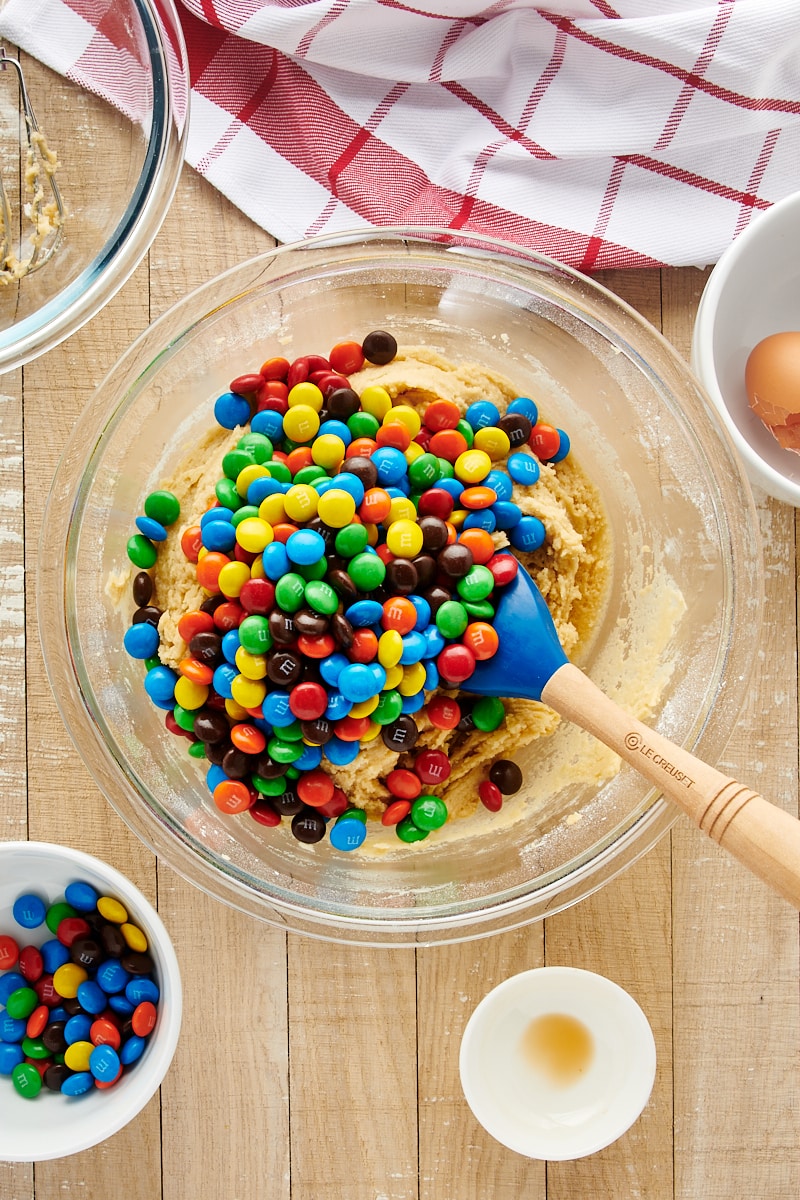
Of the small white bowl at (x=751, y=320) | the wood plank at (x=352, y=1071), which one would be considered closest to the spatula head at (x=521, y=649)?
the small white bowl at (x=751, y=320)

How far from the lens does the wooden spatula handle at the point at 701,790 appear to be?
3.12 feet

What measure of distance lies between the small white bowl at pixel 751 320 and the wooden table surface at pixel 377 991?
0.22ft

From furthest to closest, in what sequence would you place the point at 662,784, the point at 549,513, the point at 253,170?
the point at 253,170 → the point at 549,513 → the point at 662,784

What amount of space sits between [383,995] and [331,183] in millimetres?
1168

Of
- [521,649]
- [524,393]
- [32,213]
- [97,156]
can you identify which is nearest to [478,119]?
[524,393]

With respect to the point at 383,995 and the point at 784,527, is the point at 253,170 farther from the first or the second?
the point at 383,995

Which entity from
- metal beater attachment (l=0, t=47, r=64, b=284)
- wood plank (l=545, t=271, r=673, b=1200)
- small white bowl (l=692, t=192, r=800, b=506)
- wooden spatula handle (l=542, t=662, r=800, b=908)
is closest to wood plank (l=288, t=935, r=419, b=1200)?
wood plank (l=545, t=271, r=673, b=1200)

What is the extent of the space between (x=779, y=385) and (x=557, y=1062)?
3.32ft

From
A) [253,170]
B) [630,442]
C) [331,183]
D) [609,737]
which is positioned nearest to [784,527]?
[630,442]

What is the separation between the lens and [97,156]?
53.0 inches

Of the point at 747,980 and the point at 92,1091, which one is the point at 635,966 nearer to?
the point at 747,980

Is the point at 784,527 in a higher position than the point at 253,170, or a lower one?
lower

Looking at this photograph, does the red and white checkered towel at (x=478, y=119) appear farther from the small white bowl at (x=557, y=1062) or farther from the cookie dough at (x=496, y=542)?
the small white bowl at (x=557, y=1062)

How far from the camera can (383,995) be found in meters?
1.42
